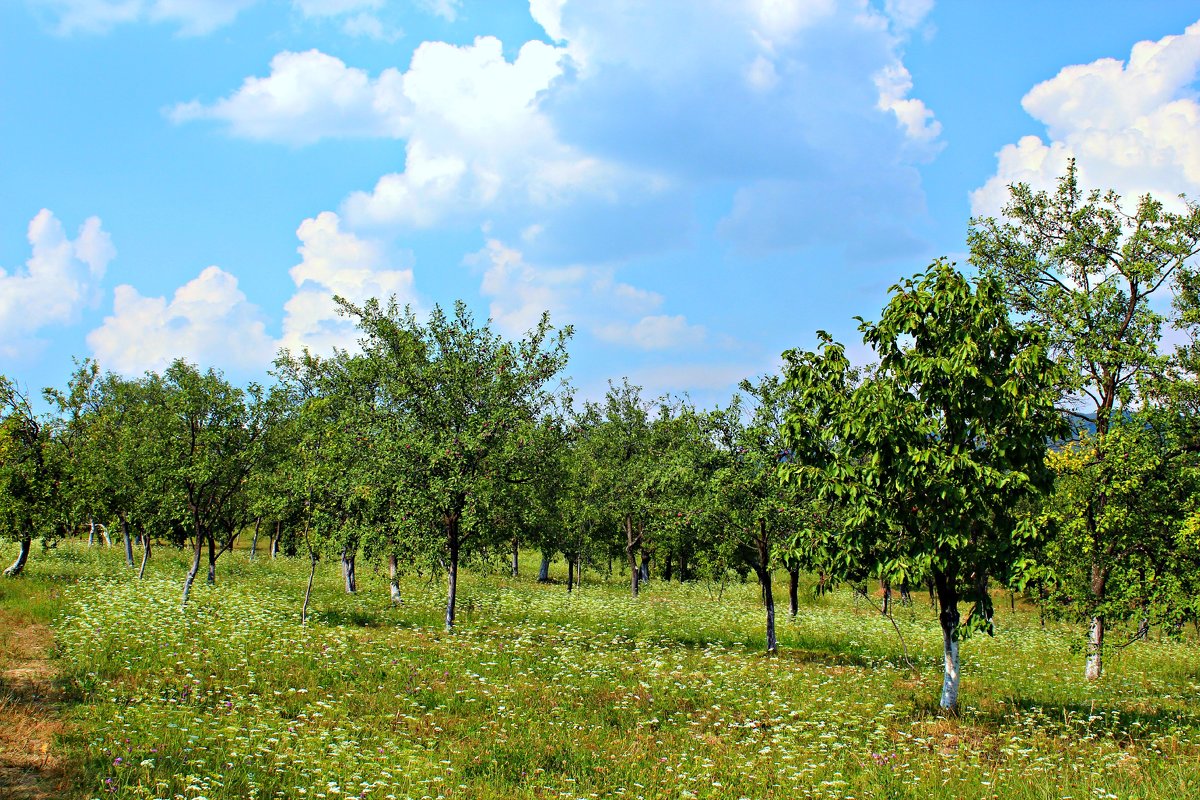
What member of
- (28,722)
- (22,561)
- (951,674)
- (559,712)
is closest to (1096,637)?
(951,674)

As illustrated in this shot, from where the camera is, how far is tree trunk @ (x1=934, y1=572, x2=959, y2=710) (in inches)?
574

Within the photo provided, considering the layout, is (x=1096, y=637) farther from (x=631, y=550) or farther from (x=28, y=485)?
(x=28, y=485)

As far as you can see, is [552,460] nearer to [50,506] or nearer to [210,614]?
[210,614]

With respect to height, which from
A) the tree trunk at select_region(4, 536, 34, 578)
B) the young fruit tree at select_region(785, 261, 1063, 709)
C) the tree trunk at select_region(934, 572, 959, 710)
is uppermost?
the young fruit tree at select_region(785, 261, 1063, 709)

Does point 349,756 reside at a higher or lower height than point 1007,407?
lower

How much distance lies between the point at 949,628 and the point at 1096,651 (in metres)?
10.4

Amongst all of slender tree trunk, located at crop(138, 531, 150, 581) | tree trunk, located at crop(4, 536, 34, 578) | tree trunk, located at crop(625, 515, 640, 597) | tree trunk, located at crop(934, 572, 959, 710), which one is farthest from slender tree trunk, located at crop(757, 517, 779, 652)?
tree trunk, located at crop(4, 536, 34, 578)

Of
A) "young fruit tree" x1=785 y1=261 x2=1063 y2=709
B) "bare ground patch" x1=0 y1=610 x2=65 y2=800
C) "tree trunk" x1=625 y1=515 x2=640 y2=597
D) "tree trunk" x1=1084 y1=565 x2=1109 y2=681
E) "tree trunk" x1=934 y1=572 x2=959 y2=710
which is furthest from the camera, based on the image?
"tree trunk" x1=625 y1=515 x2=640 y2=597

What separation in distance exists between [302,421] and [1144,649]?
116 feet

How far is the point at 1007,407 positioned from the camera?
13.7 m

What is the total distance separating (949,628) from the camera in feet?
48.5

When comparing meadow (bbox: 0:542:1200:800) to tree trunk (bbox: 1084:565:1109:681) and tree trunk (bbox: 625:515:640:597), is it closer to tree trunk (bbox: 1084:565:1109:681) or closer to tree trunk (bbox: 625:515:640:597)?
tree trunk (bbox: 1084:565:1109:681)

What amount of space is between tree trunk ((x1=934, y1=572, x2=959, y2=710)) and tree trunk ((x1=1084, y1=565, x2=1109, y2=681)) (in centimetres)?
877

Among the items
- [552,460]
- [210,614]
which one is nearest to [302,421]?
[210,614]
